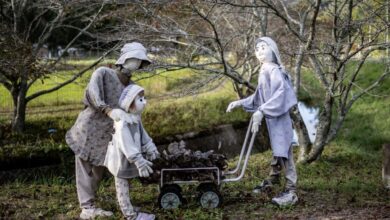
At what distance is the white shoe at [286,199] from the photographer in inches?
243

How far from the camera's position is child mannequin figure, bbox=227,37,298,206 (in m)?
6.03

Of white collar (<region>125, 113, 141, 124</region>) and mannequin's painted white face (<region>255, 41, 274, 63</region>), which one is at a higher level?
mannequin's painted white face (<region>255, 41, 274, 63</region>)

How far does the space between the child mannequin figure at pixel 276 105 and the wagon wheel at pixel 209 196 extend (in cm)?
70

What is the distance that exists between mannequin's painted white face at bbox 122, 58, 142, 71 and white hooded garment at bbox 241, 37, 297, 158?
139 cm

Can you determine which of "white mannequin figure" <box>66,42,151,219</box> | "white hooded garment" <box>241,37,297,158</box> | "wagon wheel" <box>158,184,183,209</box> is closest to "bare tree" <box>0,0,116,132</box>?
"white mannequin figure" <box>66,42,151,219</box>

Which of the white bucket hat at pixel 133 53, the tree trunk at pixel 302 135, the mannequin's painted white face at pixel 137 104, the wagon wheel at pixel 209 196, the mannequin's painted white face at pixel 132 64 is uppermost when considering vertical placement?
the white bucket hat at pixel 133 53

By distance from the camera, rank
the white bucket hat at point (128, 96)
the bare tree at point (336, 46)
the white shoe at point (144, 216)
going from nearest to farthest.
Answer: the white bucket hat at point (128, 96) → the white shoe at point (144, 216) → the bare tree at point (336, 46)

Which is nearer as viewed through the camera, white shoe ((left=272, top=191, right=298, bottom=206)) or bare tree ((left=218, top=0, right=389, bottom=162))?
white shoe ((left=272, top=191, right=298, bottom=206))

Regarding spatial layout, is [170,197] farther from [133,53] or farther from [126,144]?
[133,53]

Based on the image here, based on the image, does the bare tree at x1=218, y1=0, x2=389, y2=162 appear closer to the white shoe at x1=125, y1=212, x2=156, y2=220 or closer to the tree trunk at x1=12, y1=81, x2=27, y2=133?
the white shoe at x1=125, y1=212, x2=156, y2=220

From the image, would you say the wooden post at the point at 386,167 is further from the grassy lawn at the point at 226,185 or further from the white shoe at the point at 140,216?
the white shoe at the point at 140,216

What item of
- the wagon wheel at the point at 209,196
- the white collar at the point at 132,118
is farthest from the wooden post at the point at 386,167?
the white collar at the point at 132,118

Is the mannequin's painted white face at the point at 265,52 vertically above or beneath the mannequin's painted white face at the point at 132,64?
above

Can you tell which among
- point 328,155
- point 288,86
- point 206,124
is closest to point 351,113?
point 206,124
